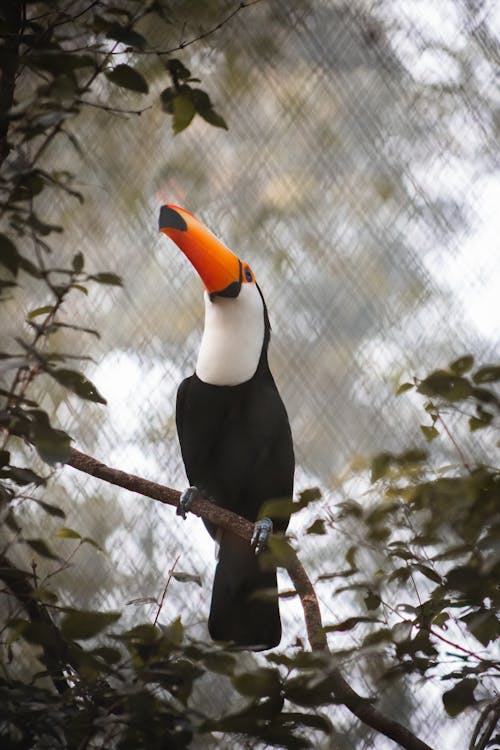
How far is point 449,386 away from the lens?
0.66m

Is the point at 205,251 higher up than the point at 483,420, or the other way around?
the point at 205,251

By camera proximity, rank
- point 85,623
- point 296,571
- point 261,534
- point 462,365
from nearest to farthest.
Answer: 1. point 85,623
2. point 462,365
3. point 296,571
4. point 261,534

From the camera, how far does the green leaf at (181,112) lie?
632mm

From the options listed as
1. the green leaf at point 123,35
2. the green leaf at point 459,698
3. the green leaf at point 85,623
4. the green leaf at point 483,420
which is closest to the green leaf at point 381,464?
the green leaf at point 483,420

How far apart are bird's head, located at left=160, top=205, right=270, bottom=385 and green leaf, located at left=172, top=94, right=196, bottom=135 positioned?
62cm

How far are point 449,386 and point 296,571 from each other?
465 mm

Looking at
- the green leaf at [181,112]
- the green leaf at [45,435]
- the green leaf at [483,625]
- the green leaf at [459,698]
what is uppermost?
the green leaf at [181,112]

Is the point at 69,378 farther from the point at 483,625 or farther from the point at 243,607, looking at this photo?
the point at 243,607

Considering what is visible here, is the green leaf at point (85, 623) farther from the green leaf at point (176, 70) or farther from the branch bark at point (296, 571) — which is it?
the green leaf at point (176, 70)

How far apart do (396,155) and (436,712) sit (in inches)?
35.8

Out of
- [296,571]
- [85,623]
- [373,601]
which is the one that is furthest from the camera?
[296,571]

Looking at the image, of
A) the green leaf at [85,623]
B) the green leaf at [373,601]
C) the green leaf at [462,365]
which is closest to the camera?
the green leaf at [85,623]

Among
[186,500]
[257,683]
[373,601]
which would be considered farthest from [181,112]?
[186,500]

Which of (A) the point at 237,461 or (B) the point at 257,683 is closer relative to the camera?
(B) the point at 257,683
